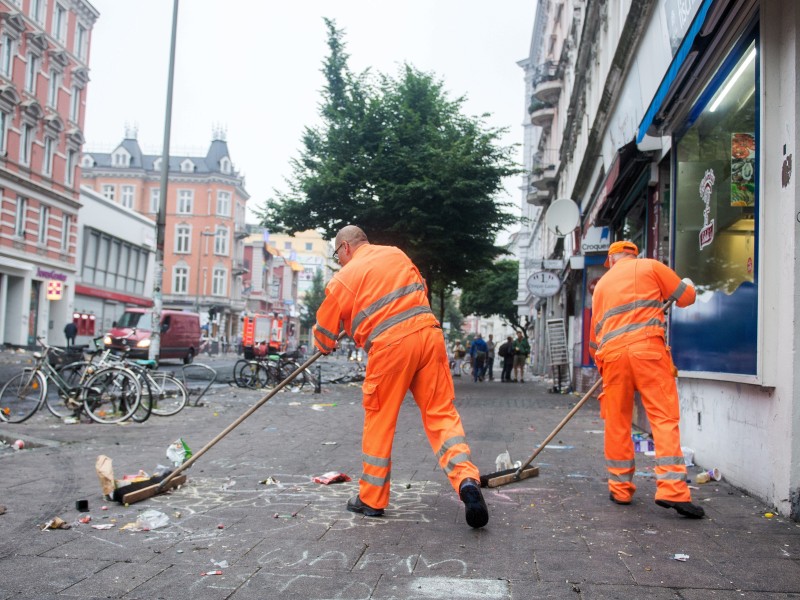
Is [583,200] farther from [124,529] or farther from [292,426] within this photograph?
[124,529]

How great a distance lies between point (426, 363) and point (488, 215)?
49.3 ft

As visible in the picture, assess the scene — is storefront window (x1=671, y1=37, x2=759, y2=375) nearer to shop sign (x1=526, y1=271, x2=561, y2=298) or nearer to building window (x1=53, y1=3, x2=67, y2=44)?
shop sign (x1=526, y1=271, x2=561, y2=298)

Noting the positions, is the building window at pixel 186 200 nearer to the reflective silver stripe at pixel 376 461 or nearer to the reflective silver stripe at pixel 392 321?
the reflective silver stripe at pixel 392 321

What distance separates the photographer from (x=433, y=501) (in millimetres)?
5184

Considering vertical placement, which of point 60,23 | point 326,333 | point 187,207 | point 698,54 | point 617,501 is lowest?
point 617,501

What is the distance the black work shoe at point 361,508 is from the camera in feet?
15.3

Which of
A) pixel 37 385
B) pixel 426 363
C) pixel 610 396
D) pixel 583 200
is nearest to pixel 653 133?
pixel 610 396

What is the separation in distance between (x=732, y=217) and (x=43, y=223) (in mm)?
35987

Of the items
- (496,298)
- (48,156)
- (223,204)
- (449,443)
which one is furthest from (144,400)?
(223,204)

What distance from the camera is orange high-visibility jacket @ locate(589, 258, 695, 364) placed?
5102 mm

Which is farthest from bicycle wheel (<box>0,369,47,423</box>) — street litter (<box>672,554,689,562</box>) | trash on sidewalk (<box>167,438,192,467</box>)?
street litter (<box>672,554,689,562</box>)

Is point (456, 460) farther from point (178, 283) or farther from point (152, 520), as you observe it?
point (178, 283)

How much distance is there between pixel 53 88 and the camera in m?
37.5

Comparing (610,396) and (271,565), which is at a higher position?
(610,396)
